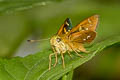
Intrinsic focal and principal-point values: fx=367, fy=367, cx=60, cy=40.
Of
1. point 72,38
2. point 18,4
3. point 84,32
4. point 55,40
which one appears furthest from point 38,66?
point 18,4

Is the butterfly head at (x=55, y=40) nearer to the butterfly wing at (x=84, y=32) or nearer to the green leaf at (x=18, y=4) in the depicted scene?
the butterfly wing at (x=84, y=32)

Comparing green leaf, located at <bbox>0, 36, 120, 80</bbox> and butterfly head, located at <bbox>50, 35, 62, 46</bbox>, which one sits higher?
butterfly head, located at <bbox>50, 35, 62, 46</bbox>

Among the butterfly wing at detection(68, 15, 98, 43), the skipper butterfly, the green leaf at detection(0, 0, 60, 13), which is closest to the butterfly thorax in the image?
the skipper butterfly

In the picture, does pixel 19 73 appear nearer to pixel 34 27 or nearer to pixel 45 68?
pixel 45 68

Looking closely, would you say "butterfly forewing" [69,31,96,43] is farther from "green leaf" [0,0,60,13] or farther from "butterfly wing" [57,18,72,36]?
"green leaf" [0,0,60,13]

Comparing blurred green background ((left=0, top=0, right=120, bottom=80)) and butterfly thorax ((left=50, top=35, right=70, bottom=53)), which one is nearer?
butterfly thorax ((left=50, top=35, right=70, bottom=53))

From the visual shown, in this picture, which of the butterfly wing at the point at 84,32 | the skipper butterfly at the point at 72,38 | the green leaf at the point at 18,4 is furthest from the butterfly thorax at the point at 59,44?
the green leaf at the point at 18,4

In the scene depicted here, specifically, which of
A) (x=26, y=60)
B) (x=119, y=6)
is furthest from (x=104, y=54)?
(x=26, y=60)
